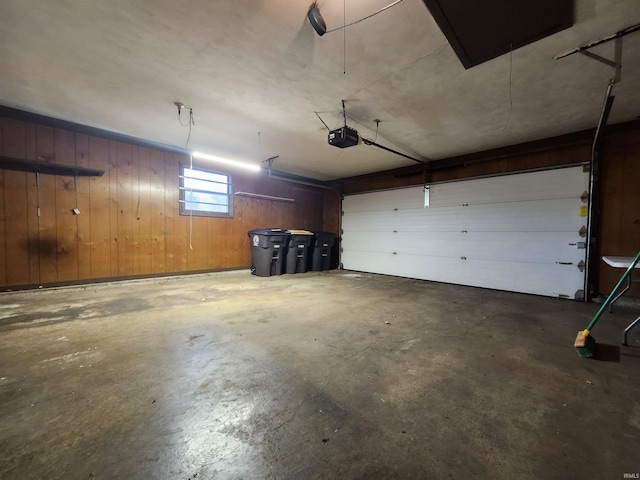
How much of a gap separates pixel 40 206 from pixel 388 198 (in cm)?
694

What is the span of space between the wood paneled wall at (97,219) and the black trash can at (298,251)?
1399 mm

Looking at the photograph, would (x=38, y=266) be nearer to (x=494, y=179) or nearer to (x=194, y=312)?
(x=194, y=312)

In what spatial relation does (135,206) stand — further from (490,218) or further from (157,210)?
(490,218)

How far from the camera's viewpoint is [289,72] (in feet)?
8.61

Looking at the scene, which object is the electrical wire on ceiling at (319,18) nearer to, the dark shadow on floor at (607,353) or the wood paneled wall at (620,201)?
the dark shadow on floor at (607,353)

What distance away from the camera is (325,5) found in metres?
1.84

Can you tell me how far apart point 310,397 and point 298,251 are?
5.13 m

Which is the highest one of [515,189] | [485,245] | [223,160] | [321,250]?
[223,160]

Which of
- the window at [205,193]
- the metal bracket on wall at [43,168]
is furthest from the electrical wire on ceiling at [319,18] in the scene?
the metal bracket on wall at [43,168]

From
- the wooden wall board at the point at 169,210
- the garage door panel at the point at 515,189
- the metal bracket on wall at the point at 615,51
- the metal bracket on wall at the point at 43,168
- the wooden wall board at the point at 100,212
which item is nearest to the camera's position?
the metal bracket on wall at the point at 615,51

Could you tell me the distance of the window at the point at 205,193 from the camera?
5355 millimetres

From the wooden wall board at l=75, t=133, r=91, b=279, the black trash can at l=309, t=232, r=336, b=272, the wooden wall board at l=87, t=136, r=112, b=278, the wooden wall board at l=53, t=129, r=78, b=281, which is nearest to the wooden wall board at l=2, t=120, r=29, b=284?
the wooden wall board at l=53, t=129, r=78, b=281

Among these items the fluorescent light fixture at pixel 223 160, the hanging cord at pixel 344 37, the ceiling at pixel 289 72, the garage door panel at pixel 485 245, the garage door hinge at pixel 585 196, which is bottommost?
the garage door panel at pixel 485 245

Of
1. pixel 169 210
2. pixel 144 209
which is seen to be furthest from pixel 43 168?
pixel 169 210
